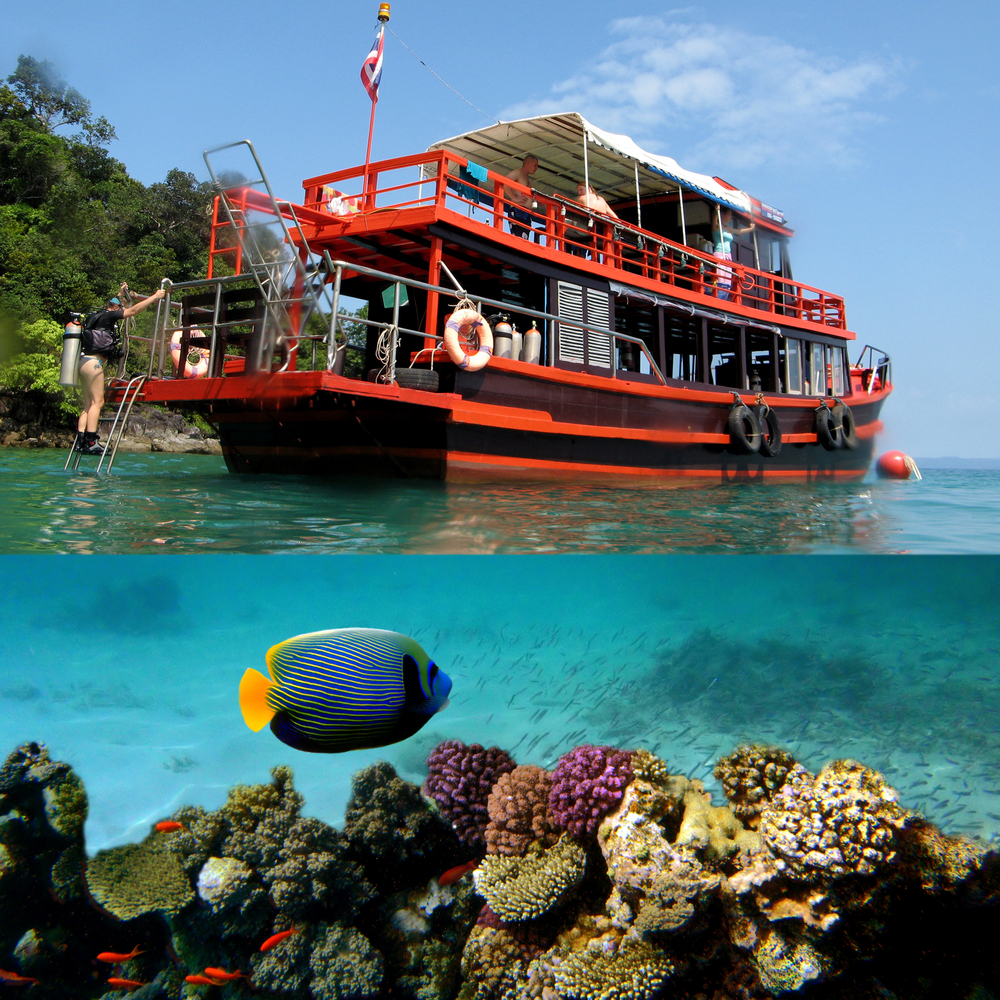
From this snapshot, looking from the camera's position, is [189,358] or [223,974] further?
[189,358]

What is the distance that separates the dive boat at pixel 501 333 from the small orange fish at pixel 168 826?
3993mm

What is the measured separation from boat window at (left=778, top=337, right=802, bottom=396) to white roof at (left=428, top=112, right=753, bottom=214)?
2686mm

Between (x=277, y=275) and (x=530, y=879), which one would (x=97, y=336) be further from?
(x=530, y=879)

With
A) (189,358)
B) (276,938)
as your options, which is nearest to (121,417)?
(189,358)

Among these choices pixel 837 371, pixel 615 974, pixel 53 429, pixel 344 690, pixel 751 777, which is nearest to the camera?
pixel 344 690

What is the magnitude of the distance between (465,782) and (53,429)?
17713 mm

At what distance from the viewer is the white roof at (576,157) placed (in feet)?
36.8

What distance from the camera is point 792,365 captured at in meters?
14.5

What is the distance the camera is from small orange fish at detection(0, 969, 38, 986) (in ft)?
17.6

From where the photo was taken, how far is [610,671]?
7.89 metres

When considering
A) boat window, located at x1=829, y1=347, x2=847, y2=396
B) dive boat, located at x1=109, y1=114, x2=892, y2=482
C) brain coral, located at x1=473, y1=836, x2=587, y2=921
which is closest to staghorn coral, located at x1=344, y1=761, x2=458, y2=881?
brain coral, located at x1=473, y1=836, x2=587, y2=921

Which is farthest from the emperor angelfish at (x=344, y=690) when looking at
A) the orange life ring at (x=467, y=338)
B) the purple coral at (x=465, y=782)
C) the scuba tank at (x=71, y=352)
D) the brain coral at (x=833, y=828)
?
the scuba tank at (x=71, y=352)

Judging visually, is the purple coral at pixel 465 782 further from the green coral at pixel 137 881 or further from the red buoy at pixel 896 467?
the red buoy at pixel 896 467

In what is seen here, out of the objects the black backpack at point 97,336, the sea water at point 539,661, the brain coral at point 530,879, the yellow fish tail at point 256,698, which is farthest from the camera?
the black backpack at point 97,336
